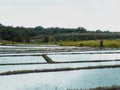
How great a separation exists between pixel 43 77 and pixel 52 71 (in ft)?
4.52

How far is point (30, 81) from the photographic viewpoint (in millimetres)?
9008

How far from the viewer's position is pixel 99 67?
41.1 ft

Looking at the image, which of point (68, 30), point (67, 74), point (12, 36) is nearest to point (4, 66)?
point (67, 74)

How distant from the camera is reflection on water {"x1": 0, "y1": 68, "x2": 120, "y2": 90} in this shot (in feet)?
27.1

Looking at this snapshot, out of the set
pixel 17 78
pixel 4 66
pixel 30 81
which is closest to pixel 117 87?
pixel 30 81

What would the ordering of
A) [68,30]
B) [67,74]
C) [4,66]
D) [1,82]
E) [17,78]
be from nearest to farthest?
[1,82] → [17,78] → [67,74] → [4,66] → [68,30]

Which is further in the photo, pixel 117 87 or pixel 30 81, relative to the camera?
pixel 30 81

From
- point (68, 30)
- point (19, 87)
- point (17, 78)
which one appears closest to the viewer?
point (19, 87)

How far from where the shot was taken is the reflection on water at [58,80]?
8.25m

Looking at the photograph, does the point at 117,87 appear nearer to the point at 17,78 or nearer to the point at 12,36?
the point at 17,78

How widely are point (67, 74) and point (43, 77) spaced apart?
1.18 metres

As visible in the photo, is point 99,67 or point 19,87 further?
point 99,67

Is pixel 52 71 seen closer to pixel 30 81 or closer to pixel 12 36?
pixel 30 81

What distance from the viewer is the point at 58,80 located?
927 cm
